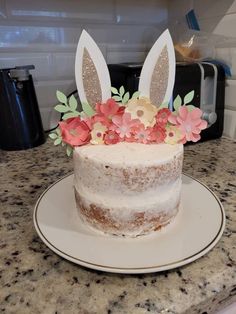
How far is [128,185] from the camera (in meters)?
0.41

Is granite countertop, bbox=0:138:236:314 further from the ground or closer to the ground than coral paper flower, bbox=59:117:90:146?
closer to the ground

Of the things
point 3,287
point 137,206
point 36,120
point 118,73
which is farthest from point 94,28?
point 3,287

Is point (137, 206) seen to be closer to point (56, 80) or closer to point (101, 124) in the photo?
point (101, 124)

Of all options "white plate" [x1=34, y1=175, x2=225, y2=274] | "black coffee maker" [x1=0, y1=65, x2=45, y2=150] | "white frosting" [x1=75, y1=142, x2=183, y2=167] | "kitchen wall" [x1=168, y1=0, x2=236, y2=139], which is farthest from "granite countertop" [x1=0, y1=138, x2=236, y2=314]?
"kitchen wall" [x1=168, y1=0, x2=236, y2=139]

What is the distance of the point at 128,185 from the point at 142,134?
0.10 meters

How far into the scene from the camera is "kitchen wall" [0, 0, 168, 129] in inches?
34.9

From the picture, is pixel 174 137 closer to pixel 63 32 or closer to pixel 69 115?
pixel 69 115

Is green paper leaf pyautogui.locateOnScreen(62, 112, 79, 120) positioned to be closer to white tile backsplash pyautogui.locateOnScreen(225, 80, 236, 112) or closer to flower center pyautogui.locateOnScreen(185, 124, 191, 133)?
flower center pyautogui.locateOnScreen(185, 124, 191, 133)

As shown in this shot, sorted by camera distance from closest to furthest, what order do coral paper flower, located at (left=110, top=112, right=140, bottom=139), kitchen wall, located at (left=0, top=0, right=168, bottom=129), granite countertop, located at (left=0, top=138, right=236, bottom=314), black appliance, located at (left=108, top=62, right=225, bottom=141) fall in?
granite countertop, located at (left=0, top=138, right=236, bottom=314)
coral paper flower, located at (left=110, top=112, right=140, bottom=139)
black appliance, located at (left=108, top=62, right=225, bottom=141)
kitchen wall, located at (left=0, top=0, right=168, bottom=129)

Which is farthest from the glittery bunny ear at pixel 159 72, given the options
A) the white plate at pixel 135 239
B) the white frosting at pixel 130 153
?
the white plate at pixel 135 239

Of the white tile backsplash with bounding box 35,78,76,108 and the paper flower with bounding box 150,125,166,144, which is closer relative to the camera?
the paper flower with bounding box 150,125,166,144

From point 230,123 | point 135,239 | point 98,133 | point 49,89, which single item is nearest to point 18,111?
point 49,89

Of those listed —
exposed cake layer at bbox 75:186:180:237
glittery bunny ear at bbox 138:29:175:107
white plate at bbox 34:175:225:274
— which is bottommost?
white plate at bbox 34:175:225:274

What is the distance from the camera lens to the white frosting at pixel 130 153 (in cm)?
41
